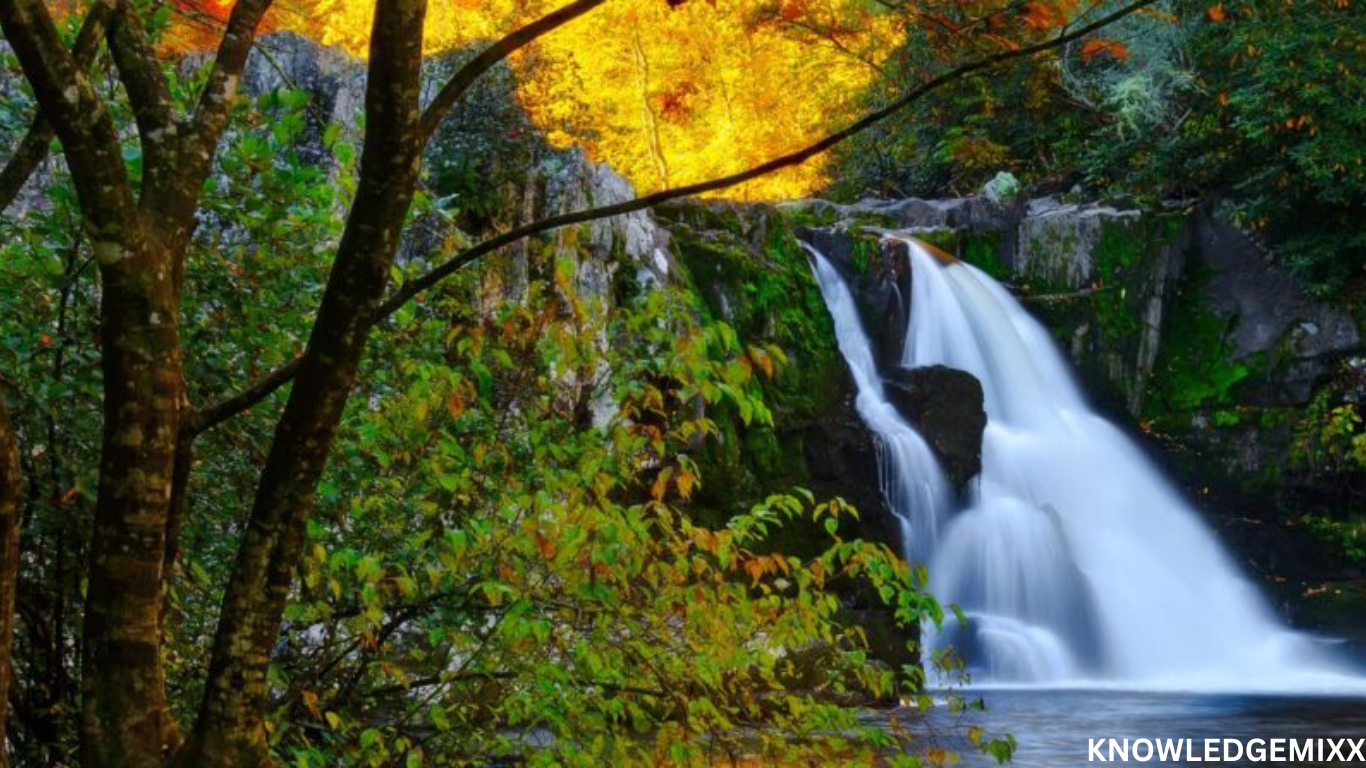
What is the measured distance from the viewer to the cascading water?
14.5 m

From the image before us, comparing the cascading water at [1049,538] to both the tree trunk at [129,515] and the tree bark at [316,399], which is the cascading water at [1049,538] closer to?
the tree bark at [316,399]

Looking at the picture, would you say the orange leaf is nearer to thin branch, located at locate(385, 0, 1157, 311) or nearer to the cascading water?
thin branch, located at locate(385, 0, 1157, 311)

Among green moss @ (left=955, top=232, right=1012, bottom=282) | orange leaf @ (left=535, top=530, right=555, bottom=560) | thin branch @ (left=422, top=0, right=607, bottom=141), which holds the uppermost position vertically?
green moss @ (left=955, top=232, right=1012, bottom=282)

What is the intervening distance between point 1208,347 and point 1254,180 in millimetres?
2403

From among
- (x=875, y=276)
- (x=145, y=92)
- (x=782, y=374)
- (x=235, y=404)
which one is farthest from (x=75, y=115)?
(x=875, y=276)

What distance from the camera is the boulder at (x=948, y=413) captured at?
15.0m

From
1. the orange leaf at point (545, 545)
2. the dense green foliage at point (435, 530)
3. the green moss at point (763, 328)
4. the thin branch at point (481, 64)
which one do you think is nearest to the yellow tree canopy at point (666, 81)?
the green moss at point (763, 328)

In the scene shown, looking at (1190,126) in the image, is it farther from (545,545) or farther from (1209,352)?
(545,545)

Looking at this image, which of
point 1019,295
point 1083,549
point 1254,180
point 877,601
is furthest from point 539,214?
point 1254,180

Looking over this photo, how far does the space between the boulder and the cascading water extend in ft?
0.56

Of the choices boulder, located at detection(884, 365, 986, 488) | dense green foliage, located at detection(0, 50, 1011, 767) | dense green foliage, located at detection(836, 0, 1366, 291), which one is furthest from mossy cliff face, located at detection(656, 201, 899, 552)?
dense green foliage, located at detection(0, 50, 1011, 767)

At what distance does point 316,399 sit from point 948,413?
13193 mm

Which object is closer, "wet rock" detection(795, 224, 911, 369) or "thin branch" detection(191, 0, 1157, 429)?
"thin branch" detection(191, 0, 1157, 429)

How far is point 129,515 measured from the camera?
233 cm
